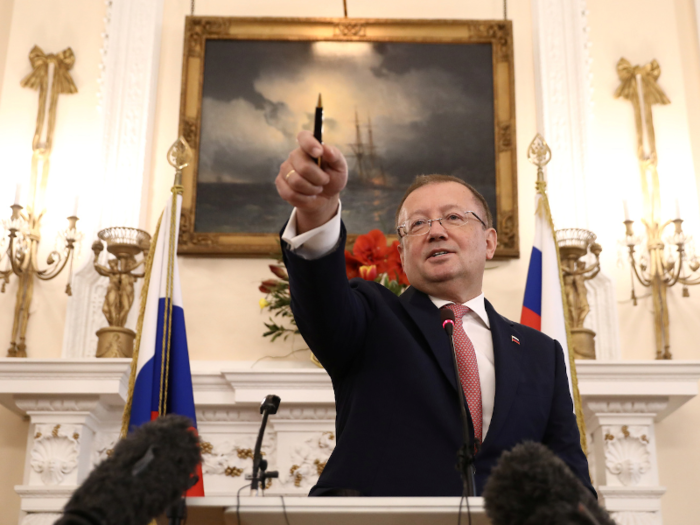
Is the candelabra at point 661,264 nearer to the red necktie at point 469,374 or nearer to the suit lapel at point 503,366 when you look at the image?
the suit lapel at point 503,366

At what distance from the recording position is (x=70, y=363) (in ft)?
13.4

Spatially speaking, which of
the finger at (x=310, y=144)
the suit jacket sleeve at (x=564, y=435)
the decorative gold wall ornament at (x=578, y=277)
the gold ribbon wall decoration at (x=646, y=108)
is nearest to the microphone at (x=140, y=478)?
the finger at (x=310, y=144)

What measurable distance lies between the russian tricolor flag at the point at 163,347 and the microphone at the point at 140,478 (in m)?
2.56

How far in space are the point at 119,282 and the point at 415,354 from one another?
277 centimetres

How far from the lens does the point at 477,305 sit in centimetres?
242

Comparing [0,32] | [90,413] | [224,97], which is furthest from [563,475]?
[0,32]

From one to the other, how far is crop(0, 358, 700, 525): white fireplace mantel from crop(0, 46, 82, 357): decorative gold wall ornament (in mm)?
683

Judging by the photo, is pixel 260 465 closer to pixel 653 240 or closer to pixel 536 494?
pixel 536 494

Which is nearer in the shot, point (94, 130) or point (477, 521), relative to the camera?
point (477, 521)

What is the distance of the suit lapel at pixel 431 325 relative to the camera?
6.69ft

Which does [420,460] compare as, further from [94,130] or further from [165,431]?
[94,130]

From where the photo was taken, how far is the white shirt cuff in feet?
5.82

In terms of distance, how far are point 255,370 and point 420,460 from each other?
2.41 m

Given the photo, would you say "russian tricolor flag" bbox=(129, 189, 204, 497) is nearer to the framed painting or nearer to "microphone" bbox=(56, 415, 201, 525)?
the framed painting
